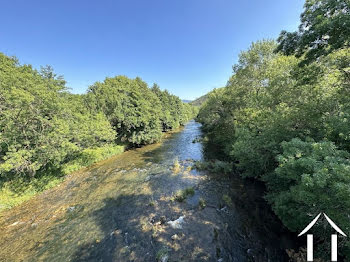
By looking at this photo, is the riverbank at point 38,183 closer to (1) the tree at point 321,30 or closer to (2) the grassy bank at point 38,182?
(2) the grassy bank at point 38,182

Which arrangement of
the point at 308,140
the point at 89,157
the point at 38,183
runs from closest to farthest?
the point at 308,140 → the point at 38,183 → the point at 89,157

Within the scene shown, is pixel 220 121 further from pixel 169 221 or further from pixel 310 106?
pixel 169 221

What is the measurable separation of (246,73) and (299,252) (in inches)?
679

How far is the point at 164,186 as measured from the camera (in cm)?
1308

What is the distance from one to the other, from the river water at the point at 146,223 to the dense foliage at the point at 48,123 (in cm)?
318

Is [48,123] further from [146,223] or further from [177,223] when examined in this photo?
[177,223]

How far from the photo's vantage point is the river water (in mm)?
7059

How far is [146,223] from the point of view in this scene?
8.96 m

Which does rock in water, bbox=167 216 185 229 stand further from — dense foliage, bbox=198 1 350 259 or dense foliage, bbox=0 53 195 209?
dense foliage, bbox=0 53 195 209

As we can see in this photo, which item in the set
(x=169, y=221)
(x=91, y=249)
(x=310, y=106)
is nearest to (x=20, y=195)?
(x=91, y=249)

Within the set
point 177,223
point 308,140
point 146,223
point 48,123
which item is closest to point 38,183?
point 48,123

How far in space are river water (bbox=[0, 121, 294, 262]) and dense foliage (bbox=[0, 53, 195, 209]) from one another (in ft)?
10.4

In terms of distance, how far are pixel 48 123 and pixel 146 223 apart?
41.2 ft

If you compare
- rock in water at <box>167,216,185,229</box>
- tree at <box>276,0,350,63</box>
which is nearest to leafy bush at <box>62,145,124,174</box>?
rock in water at <box>167,216,185,229</box>
